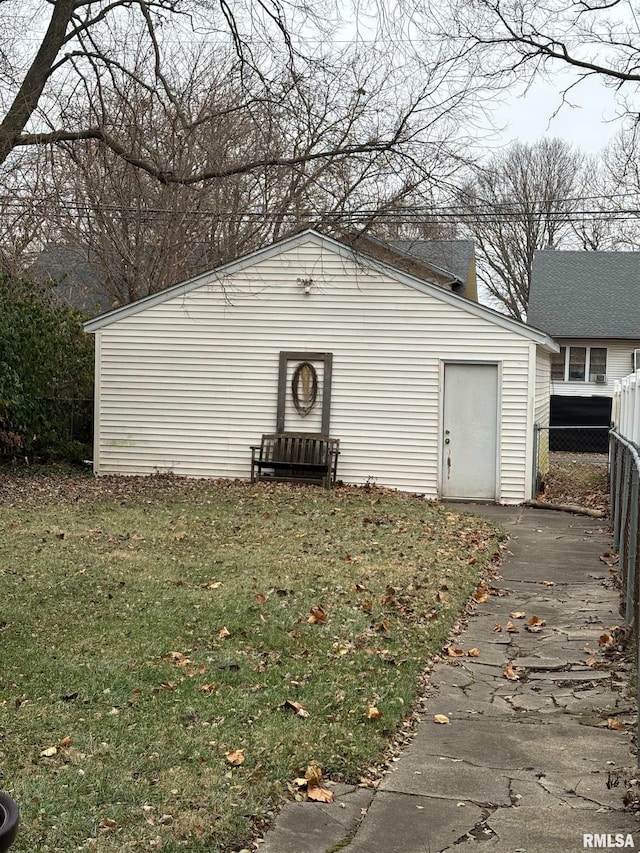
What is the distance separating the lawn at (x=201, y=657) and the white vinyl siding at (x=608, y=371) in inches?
881

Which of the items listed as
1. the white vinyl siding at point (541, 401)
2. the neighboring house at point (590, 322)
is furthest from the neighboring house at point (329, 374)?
the neighboring house at point (590, 322)

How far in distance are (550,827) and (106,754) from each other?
223cm

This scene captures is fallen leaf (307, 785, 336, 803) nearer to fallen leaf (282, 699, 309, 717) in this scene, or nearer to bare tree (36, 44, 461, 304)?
fallen leaf (282, 699, 309, 717)

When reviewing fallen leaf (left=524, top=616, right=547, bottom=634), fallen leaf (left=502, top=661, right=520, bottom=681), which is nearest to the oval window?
fallen leaf (left=524, top=616, right=547, bottom=634)

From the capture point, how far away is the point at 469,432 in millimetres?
17453

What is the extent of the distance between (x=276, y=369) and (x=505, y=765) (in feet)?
43.9

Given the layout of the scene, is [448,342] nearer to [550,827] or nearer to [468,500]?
[468,500]

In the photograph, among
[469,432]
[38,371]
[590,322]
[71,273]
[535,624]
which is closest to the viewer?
[535,624]

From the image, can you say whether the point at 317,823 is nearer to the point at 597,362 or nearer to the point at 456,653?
the point at 456,653

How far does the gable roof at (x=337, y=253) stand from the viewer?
17031 mm

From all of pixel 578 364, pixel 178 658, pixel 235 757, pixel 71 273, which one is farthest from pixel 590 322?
pixel 235 757

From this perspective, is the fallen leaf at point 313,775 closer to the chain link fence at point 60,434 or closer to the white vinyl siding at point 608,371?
the chain link fence at point 60,434

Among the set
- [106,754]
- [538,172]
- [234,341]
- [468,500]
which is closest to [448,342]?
[468,500]

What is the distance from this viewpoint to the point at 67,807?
14.4 ft
